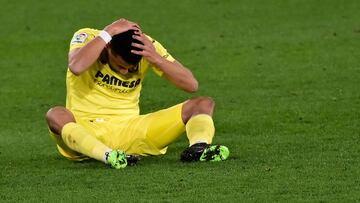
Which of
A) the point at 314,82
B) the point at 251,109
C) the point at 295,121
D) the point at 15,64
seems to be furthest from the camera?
the point at 15,64

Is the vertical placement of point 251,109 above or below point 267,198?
below

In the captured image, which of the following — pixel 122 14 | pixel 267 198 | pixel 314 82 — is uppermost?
pixel 267 198

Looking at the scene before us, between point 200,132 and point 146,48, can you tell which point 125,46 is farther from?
point 200,132

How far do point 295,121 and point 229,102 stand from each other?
1998 millimetres

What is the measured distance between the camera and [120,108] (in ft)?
34.8

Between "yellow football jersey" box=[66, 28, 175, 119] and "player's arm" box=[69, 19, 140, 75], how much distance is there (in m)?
0.39

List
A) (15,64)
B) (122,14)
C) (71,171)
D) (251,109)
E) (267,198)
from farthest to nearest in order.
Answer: (122,14), (15,64), (251,109), (71,171), (267,198)

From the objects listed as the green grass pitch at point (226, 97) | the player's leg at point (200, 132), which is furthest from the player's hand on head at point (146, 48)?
the green grass pitch at point (226, 97)

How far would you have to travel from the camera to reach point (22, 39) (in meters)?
20.6

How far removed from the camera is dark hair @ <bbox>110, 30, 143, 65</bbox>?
32.7 feet

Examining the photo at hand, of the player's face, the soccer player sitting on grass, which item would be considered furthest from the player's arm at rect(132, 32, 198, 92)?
the player's face

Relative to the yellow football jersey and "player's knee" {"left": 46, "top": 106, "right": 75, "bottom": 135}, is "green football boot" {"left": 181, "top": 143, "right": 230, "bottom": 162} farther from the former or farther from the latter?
Result: "player's knee" {"left": 46, "top": 106, "right": 75, "bottom": 135}

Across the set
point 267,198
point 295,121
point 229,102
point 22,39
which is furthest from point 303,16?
point 267,198

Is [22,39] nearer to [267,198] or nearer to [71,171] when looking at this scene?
[71,171]
